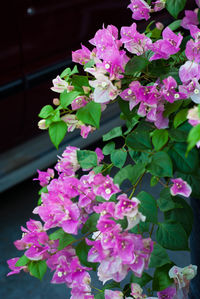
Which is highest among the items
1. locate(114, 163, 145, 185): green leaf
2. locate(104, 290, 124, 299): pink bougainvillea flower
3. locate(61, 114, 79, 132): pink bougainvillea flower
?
locate(61, 114, 79, 132): pink bougainvillea flower

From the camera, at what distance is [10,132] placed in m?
1.98

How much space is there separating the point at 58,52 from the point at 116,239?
1540 millimetres

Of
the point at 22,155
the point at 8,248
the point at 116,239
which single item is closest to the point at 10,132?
the point at 22,155

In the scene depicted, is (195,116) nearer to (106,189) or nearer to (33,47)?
(106,189)

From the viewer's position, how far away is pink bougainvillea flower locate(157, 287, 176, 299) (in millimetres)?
758

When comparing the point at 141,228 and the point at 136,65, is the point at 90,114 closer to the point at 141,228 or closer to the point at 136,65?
the point at 136,65

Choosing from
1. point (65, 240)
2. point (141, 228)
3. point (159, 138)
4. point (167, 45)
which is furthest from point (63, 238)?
point (167, 45)

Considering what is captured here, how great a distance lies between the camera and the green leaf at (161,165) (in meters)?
0.59

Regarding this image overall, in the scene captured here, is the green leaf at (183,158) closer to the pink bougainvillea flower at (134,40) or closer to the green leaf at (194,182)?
the green leaf at (194,182)

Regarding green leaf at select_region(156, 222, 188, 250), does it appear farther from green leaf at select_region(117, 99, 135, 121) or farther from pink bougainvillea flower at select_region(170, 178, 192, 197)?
green leaf at select_region(117, 99, 135, 121)

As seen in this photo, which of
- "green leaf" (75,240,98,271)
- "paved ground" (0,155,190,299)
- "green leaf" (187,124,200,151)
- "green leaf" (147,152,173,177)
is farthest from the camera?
"paved ground" (0,155,190,299)

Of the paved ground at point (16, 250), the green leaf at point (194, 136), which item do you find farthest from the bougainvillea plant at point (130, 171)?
the paved ground at point (16, 250)

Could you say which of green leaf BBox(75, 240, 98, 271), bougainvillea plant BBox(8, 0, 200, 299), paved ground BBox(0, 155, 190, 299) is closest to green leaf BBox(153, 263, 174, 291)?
bougainvillea plant BBox(8, 0, 200, 299)

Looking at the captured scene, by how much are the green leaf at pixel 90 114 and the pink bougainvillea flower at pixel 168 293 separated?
1.01 feet
